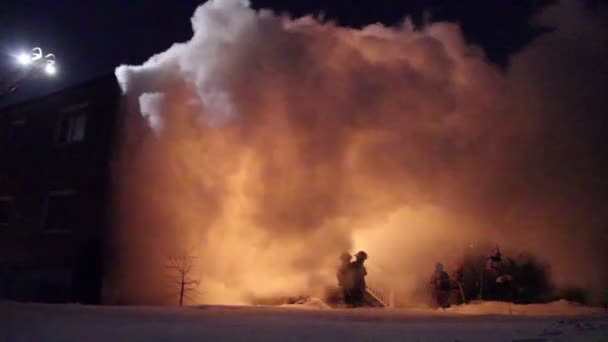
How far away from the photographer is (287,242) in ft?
60.6

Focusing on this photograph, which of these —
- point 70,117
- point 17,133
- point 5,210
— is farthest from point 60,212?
point 17,133

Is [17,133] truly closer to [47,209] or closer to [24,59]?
[47,209]

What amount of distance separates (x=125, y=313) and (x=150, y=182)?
945 centimetres

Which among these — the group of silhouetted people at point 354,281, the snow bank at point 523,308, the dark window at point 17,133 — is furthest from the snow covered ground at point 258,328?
the dark window at point 17,133

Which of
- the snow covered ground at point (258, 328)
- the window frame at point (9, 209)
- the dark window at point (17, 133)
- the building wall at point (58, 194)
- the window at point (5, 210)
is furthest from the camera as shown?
the dark window at point (17, 133)

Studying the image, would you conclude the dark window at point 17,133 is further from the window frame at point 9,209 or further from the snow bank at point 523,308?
the snow bank at point 523,308

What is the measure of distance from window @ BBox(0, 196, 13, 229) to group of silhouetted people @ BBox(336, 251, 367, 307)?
529 inches

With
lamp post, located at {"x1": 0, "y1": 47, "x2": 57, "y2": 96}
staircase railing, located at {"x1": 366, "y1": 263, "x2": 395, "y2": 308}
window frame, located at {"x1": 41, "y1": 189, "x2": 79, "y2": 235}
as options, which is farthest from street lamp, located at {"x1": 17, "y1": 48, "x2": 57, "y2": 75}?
staircase railing, located at {"x1": 366, "y1": 263, "x2": 395, "y2": 308}

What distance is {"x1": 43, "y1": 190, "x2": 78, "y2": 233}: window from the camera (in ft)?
64.3

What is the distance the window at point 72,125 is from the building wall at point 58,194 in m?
0.04

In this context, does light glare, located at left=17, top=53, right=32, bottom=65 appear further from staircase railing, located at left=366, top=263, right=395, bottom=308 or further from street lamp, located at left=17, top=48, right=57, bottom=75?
staircase railing, located at left=366, top=263, right=395, bottom=308

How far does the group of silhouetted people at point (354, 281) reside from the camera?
55.5 feet

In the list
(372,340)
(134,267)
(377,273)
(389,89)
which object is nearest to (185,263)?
(134,267)

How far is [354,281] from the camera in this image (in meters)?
17.0
